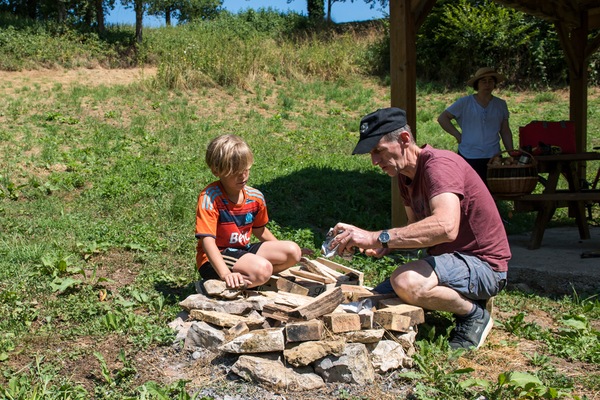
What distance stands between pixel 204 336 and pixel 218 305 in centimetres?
27

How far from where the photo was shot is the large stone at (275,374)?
254cm

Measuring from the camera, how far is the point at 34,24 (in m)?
18.5

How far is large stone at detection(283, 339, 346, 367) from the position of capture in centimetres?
258

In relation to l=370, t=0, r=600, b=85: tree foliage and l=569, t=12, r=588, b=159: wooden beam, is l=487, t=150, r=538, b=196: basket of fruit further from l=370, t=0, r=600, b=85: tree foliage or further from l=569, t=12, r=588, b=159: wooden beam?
l=370, t=0, r=600, b=85: tree foliage

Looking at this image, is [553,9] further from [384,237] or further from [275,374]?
[275,374]

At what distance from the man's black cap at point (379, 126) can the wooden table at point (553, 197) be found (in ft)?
10.3

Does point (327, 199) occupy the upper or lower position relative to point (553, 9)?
lower

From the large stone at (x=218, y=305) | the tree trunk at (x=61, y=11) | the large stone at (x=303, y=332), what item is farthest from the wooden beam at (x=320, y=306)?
the tree trunk at (x=61, y=11)

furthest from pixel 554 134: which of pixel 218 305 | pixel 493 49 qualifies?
pixel 493 49

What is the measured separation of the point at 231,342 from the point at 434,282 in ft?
4.29

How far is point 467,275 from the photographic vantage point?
2885mm

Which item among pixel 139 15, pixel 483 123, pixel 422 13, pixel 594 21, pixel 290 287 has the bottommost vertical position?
pixel 290 287

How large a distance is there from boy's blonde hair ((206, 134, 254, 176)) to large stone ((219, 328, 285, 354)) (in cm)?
116

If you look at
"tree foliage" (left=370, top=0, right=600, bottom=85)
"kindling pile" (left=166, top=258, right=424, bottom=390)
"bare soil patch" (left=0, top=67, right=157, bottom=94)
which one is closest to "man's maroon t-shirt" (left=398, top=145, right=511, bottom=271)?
"kindling pile" (left=166, top=258, right=424, bottom=390)
